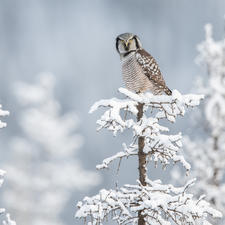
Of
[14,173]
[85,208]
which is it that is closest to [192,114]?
[85,208]

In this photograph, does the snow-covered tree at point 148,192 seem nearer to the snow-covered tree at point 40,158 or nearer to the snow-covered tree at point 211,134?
the snow-covered tree at point 211,134

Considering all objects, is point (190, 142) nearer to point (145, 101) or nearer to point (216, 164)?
point (216, 164)

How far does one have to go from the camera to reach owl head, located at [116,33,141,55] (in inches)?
289

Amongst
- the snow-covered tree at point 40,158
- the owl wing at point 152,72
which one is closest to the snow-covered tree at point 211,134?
the owl wing at point 152,72

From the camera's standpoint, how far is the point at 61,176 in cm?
1391

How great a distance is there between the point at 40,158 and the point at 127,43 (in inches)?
326

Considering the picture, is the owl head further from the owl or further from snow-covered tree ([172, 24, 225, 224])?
snow-covered tree ([172, 24, 225, 224])

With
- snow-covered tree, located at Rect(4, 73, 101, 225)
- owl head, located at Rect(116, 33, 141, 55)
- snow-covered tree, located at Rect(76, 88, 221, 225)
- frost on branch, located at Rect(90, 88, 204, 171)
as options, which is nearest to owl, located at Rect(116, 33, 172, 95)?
owl head, located at Rect(116, 33, 141, 55)

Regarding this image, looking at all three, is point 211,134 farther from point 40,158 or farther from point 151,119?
point 40,158

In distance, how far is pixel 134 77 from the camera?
675cm

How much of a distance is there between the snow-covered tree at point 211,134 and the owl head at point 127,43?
3078 mm

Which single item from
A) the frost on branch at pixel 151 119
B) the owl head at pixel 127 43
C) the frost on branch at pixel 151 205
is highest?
the owl head at pixel 127 43

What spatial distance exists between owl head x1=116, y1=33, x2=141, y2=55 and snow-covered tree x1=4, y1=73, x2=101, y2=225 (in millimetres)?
7418

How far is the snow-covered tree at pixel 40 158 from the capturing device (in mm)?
13523
